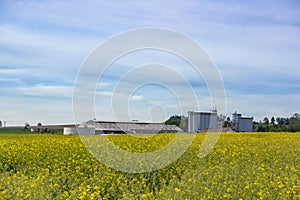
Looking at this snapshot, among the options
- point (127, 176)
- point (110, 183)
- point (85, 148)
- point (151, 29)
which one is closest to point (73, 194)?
point (110, 183)

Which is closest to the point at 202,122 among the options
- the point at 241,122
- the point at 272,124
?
the point at 241,122

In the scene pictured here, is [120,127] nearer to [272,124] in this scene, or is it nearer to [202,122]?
[202,122]

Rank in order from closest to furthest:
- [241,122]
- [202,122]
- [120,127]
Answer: [202,122] < [120,127] < [241,122]

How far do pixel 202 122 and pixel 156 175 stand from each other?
1409 centimetres

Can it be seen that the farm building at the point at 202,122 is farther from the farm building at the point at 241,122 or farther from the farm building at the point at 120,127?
the farm building at the point at 241,122

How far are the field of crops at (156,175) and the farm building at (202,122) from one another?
6211 millimetres

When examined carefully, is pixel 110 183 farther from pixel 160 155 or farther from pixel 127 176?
pixel 160 155

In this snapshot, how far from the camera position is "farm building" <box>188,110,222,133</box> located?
76.7 feet

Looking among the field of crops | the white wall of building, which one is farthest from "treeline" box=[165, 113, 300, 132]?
the field of crops

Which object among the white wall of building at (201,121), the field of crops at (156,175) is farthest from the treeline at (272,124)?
the field of crops at (156,175)

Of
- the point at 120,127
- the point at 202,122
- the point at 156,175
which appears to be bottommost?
the point at 156,175

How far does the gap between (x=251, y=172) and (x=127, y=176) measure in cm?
309

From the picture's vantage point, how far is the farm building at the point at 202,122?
23391mm

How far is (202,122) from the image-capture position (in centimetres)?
2581
